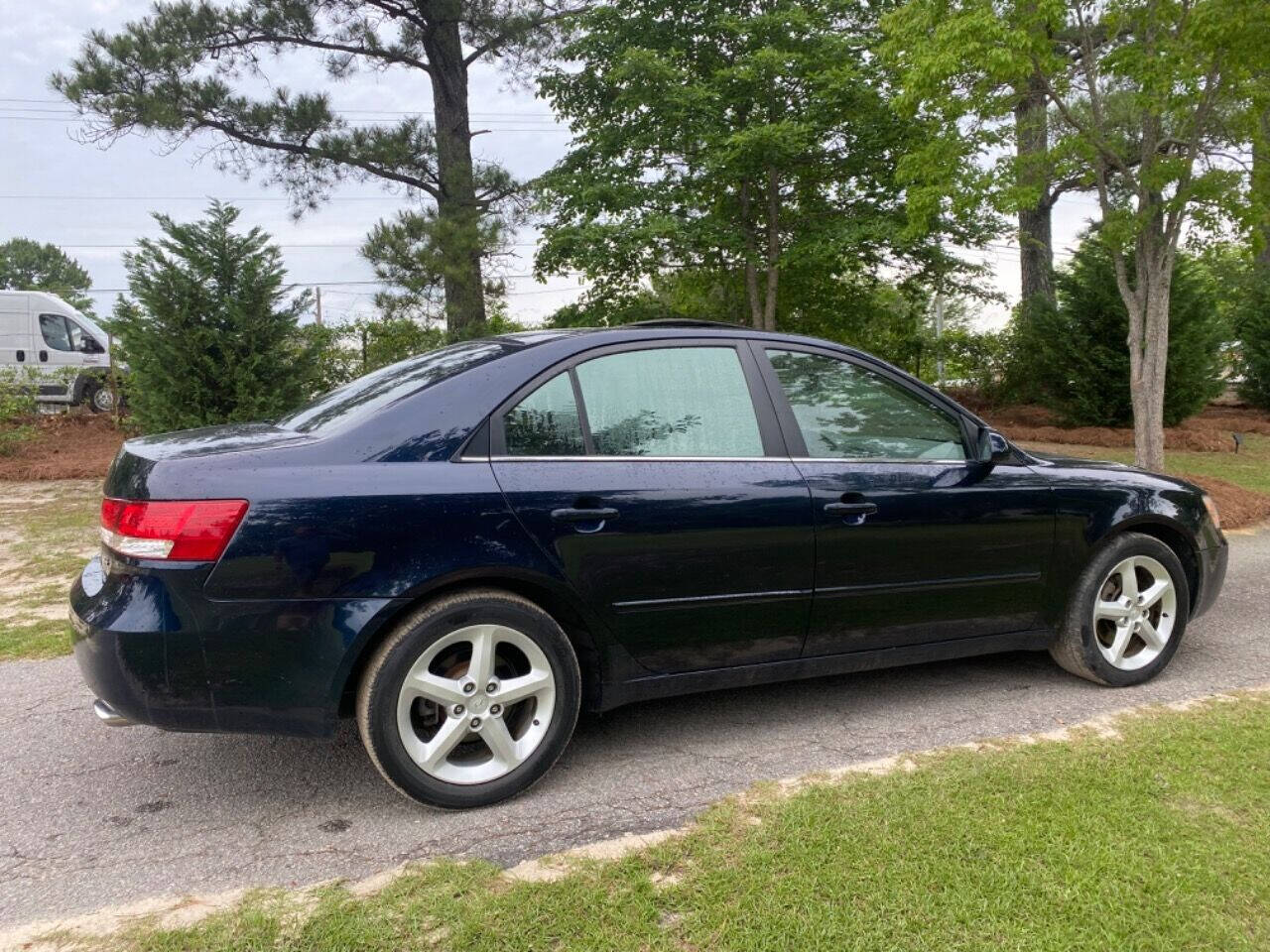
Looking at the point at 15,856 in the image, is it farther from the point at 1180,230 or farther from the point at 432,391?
the point at 1180,230

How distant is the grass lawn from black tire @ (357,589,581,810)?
2879mm

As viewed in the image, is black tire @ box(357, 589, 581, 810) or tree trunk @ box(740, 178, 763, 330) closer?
black tire @ box(357, 589, 581, 810)

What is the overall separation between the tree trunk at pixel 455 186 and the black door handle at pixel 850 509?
975 centimetres

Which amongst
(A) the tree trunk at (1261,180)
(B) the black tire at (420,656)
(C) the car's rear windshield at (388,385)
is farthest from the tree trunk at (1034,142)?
(B) the black tire at (420,656)

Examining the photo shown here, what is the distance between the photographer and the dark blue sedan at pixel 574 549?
2.69 m

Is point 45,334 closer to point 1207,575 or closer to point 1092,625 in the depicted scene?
point 1092,625

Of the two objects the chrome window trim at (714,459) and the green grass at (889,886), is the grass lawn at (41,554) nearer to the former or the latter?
the chrome window trim at (714,459)

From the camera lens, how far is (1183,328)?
13148 millimetres

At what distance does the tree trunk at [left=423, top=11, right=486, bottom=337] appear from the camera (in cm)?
1234

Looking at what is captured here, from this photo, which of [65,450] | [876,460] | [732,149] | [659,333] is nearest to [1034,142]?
[732,149]

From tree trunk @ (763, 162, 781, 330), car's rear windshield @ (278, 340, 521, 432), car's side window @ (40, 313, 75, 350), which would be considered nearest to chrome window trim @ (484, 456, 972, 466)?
car's rear windshield @ (278, 340, 521, 432)

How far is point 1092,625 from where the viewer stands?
391cm

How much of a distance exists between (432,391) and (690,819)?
→ 1.61 m

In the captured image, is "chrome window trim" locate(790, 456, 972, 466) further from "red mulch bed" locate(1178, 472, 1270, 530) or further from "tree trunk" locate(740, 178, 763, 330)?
"tree trunk" locate(740, 178, 763, 330)
